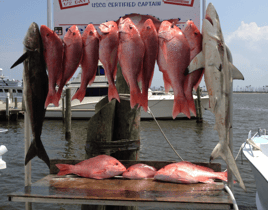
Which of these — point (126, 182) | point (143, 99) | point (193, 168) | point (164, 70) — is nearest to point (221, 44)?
point (164, 70)

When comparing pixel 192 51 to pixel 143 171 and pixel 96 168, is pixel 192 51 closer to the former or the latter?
pixel 143 171

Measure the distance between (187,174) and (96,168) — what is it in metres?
0.95

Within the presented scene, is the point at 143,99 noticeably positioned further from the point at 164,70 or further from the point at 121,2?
the point at 121,2

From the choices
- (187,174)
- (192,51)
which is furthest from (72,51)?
(187,174)

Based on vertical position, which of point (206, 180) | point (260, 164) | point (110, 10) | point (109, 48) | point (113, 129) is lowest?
point (260, 164)

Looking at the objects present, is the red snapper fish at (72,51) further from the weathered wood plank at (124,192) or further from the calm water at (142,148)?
the calm water at (142,148)

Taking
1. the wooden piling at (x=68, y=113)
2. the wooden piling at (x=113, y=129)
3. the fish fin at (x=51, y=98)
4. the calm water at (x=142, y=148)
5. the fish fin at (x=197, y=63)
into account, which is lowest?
the calm water at (x=142, y=148)

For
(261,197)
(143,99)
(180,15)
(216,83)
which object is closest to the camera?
(216,83)

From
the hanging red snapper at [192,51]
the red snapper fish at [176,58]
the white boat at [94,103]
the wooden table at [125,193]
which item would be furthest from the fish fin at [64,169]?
the white boat at [94,103]

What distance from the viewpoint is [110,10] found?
3.10 metres

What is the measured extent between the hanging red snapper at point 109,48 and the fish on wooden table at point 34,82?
2.01 ft

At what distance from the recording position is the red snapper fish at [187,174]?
2.61m

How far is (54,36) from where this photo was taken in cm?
268

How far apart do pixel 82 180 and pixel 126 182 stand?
18.0 inches
